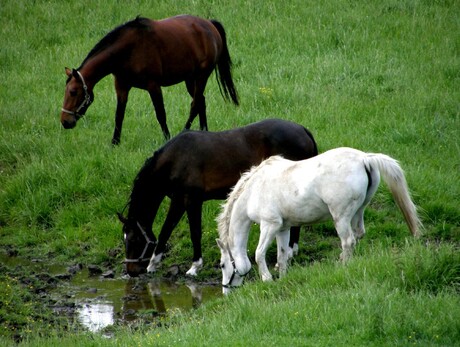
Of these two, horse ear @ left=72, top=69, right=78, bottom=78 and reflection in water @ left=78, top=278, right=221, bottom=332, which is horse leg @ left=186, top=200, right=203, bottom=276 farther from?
horse ear @ left=72, top=69, right=78, bottom=78

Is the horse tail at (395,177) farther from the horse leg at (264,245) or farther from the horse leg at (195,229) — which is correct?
the horse leg at (195,229)

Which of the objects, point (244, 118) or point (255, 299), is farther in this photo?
point (244, 118)

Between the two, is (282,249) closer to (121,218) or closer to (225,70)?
(121,218)

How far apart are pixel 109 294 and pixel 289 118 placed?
4.76m

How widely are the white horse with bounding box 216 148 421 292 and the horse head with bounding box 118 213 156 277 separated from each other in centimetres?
148

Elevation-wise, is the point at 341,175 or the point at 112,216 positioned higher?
the point at 341,175

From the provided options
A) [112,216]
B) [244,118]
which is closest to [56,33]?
[244,118]

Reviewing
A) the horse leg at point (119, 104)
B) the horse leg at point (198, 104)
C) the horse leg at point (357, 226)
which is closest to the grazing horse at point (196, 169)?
the horse leg at point (357, 226)

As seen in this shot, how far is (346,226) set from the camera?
26.9 ft

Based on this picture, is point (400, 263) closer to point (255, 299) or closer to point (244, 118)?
point (255, 299)

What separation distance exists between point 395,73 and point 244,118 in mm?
3195

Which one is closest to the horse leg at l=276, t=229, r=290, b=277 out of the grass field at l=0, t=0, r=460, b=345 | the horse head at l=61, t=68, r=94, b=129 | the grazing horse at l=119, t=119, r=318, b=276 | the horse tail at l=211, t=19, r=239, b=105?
the grass field at l=0, t=0, r=460, b=345

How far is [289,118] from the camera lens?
13.0m

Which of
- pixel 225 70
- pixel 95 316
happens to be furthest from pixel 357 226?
pixel 225 70
